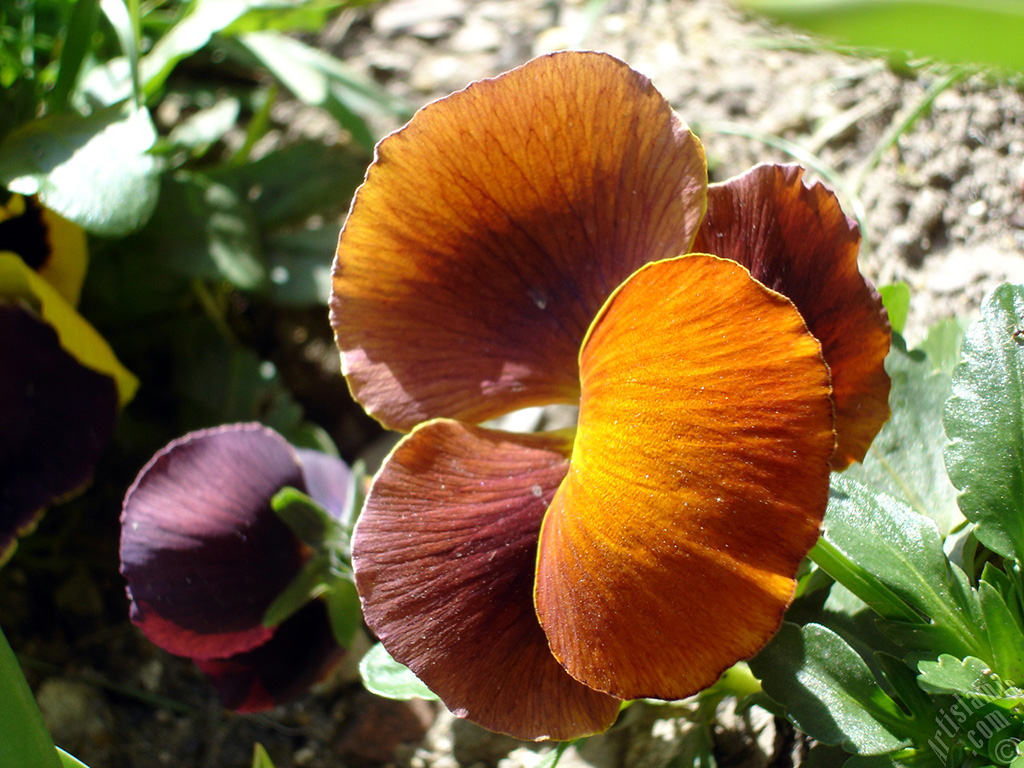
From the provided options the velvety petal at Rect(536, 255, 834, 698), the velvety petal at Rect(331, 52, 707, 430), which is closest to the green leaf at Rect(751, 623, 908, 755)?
the velvety petal at Rect(536, 255, 834, 698)

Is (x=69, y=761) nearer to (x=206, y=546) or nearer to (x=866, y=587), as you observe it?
(x=206, y=546)

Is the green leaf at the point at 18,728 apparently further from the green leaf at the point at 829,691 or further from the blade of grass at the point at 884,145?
the blade of grass at the point at 884,145

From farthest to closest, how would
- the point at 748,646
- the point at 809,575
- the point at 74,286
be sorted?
the point at 74,286, the point at 809,575, the point at 748,646

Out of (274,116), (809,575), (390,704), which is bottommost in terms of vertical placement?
(390,704)

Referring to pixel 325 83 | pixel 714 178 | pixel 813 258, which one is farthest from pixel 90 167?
pixel 714 178

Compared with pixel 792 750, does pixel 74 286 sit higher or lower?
higher

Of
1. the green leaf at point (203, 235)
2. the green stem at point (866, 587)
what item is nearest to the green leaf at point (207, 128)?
the green leaf at point (203, 235)

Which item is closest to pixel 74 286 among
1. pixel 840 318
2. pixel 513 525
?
pixel 513 525

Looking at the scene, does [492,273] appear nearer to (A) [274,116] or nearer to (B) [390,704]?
(B) [390,704]

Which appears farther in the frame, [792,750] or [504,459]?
[792,750]

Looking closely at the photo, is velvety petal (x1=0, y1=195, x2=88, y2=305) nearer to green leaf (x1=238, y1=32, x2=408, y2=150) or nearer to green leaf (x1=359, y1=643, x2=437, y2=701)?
green leaf (x1=238, y1=32, x2=408, y2=150)
